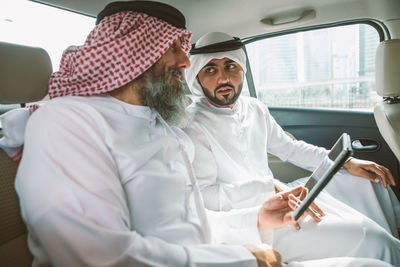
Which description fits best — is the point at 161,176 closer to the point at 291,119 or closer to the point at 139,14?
the point at 139,14

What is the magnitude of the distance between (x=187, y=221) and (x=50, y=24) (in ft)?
4.97

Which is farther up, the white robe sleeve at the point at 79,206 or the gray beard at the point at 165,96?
the gray beard at the point at 165,96

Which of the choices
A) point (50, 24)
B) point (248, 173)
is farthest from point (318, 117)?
point (50, 24)

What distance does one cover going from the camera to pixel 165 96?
1.29m

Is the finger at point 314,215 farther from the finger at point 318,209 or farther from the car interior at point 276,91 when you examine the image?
the car interior at point 276,91

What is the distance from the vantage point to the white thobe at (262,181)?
59.8 inches

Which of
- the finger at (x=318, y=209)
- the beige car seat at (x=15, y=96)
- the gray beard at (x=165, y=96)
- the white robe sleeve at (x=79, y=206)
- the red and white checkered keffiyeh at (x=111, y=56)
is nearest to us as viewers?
the white robe sleeve at (x=79, y=206)

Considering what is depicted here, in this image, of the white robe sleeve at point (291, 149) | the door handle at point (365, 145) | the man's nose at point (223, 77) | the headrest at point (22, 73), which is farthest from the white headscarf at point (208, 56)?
the door handle at point (365, 145)

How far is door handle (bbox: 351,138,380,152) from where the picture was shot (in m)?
2.61

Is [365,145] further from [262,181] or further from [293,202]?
[293,202]

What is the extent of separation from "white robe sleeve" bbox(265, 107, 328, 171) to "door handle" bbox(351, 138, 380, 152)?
0.73 meters

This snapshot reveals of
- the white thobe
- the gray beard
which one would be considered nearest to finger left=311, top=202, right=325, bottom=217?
the white thobe

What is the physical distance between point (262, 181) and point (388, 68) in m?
1.33

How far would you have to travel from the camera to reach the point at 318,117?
10.0 feet
